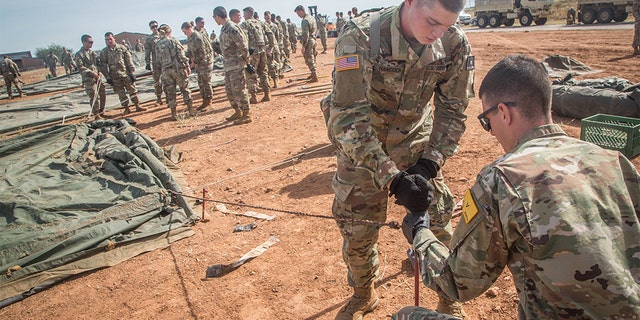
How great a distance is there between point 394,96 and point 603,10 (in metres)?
22.4

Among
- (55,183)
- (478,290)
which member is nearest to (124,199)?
(55,183)

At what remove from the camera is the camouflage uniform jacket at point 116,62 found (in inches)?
424

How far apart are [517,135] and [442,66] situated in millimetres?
1027

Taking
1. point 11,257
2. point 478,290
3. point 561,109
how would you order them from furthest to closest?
point 561,109, point 11,257, point 478,290

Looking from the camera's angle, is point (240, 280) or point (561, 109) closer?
point (240, 280)

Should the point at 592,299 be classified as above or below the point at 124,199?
above

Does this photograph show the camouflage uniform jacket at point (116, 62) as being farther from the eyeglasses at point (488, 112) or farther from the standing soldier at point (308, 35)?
the eyeglasses at point (488, 112)

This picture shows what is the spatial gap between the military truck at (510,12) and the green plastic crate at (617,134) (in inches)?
879

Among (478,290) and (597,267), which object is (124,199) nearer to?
(478,290)

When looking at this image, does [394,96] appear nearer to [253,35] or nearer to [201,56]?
[253,35]

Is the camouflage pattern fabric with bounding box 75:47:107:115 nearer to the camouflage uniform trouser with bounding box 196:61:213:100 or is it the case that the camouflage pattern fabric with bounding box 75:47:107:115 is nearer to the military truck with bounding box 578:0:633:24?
the camouflage uniform trouser with bounding box 196:61:213:100

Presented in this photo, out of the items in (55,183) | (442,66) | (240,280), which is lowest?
(240,280)

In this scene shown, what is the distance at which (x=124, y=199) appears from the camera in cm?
456

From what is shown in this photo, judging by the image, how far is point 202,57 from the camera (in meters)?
10.1
